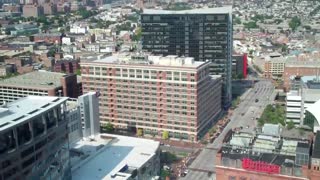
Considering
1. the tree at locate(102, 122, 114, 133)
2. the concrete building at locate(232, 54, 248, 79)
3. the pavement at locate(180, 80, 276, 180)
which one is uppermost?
the concrete building at locate(232, 54, 248, 79)

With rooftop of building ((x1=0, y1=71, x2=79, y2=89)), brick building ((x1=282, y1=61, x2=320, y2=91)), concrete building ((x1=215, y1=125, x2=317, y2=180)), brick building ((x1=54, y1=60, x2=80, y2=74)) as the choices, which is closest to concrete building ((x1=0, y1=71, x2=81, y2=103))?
rooftop of building ((x1=0, y1=71, x2=79, y2=89))

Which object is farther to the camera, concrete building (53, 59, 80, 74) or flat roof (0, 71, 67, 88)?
concrete building (53, 59, 80, 74)

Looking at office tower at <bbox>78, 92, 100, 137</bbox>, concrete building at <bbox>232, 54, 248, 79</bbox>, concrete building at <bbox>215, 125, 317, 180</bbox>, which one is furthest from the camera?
concrete building at <bbox>232, 54, 248, 79</bbox>

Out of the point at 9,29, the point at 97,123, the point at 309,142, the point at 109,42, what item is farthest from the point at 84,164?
the point at 9,29

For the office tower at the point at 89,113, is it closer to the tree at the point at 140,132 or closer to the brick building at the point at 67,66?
the tree at the point at 140,132

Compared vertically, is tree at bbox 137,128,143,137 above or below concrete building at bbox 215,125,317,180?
below

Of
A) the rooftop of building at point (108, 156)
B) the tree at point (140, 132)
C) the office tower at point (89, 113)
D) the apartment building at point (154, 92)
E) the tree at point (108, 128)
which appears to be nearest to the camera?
the rooftop of building at point (108, 156)

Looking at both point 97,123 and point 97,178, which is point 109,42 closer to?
point 97,123

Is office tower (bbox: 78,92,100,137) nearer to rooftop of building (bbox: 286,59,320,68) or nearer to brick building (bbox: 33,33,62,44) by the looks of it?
rooftop of building (bbox: 286,59,320,68)

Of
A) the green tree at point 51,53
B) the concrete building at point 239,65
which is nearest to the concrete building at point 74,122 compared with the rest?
the concrete building at point 239,65
